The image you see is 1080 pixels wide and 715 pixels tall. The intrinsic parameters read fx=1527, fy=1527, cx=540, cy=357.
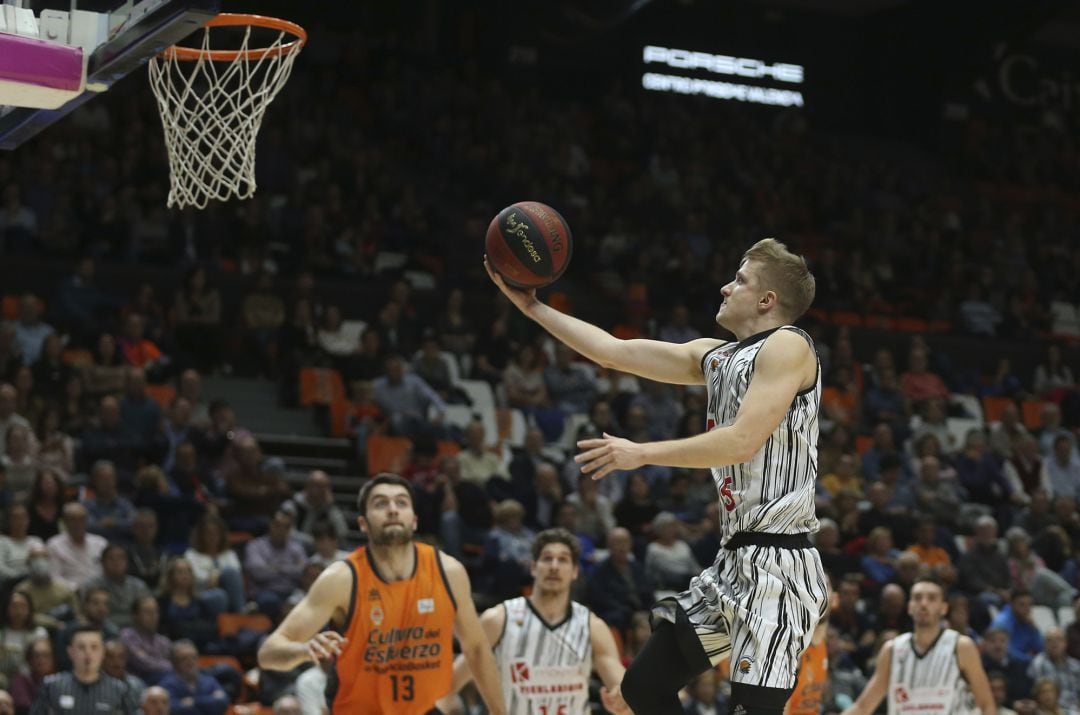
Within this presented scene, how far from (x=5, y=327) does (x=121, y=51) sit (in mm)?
7991

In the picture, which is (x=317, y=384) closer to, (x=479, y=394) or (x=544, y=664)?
(x=479, y=394)

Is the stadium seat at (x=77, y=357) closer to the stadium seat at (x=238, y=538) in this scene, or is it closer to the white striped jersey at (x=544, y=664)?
the stadium seat at (x=238, y=538)

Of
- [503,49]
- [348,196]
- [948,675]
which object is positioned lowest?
[948,675]

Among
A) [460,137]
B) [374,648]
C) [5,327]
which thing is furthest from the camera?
[460,137]

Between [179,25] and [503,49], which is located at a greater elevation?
[503,49]

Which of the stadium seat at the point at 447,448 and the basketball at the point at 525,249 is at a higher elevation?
the basketball at the point at 525,249

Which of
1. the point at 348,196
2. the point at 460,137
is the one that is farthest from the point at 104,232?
the point at 460,137

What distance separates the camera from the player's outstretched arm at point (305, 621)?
21.3 ft

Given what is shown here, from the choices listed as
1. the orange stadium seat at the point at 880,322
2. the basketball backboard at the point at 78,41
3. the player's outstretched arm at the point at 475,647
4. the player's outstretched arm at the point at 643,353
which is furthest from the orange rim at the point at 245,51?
the orange stadium seat at the point at 880,322

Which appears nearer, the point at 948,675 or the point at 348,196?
the point at 948,675

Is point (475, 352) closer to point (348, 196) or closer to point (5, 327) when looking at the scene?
point (348, 196)

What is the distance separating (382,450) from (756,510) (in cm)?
900

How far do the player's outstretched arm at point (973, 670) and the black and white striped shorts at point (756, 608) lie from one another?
4459mm

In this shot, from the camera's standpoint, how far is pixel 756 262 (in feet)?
16.4
